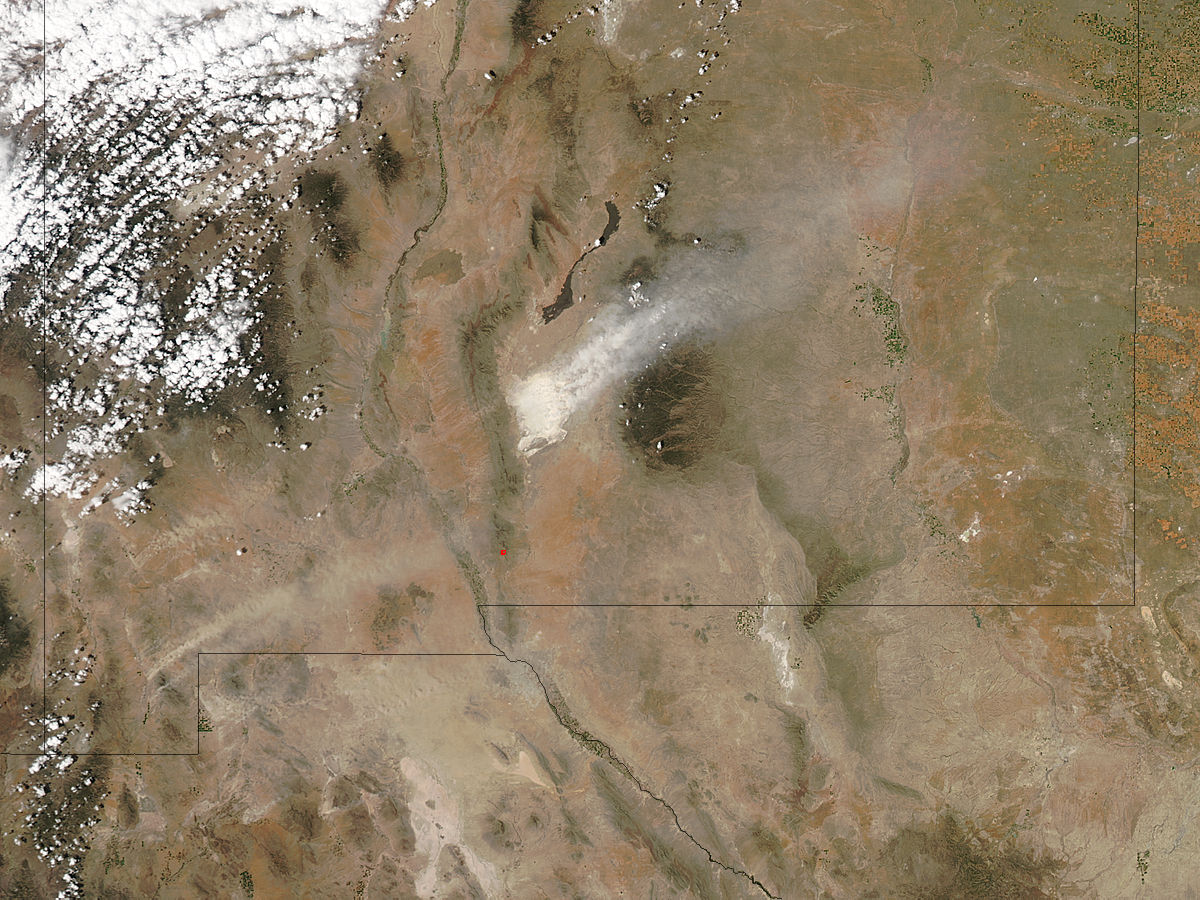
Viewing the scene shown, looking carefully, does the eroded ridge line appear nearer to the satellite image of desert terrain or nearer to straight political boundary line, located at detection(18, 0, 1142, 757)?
the satellite image of desert terrain

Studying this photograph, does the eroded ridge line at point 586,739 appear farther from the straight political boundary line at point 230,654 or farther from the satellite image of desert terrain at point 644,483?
the straight political boundary line at point 230,654

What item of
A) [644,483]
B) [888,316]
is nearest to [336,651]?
[644,483]

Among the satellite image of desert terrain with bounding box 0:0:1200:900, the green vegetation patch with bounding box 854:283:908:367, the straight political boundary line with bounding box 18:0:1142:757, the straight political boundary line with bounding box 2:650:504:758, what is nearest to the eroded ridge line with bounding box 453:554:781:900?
the satellite image of desert terrain with bounding box 0:0:1200:900

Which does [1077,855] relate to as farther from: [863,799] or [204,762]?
[204,762]

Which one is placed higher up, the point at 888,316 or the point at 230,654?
the point at 230,654

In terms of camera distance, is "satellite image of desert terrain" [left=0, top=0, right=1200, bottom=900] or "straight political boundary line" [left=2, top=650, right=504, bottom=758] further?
"straight political boundary line" [left=2, top=650, right=504, bottom=758]

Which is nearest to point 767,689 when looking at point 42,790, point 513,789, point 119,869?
point 513,789

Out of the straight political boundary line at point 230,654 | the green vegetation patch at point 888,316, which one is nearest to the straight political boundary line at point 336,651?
the straight political boundary line at point 230,654

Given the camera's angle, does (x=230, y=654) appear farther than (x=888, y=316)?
Yes

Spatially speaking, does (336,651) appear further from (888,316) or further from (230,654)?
(888,316)
